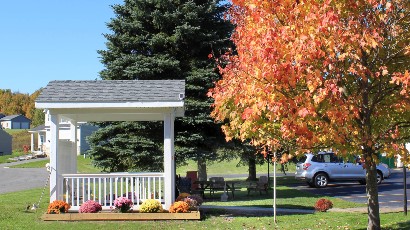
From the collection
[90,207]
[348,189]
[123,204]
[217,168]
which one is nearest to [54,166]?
[90,207]

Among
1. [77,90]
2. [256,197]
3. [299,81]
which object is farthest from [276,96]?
[256,197]

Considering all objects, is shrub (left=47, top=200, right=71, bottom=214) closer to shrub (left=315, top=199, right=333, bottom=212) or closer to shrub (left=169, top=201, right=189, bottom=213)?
shrub (left=169, top=201, right=189, bottom=213)

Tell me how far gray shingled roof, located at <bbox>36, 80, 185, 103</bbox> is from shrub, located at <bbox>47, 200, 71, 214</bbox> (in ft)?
8.81

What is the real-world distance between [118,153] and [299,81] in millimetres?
14351

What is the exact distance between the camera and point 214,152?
72.1 feet

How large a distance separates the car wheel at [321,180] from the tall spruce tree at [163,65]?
6072 mm

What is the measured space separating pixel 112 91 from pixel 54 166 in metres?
2.53

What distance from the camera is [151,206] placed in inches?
532

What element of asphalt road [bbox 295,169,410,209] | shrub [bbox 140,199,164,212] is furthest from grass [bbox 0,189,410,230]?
asphalt road [bbox 295,169,410,209]

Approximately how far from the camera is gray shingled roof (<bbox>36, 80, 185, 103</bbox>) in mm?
13805

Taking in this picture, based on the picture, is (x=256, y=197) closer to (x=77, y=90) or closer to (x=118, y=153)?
(x=118, y=153)

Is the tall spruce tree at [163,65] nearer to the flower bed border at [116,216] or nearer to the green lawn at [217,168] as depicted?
the flower bed border at [116,216]

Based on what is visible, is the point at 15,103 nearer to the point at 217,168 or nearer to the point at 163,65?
the point at 217,168

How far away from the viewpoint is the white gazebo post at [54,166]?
1376 centimetres
